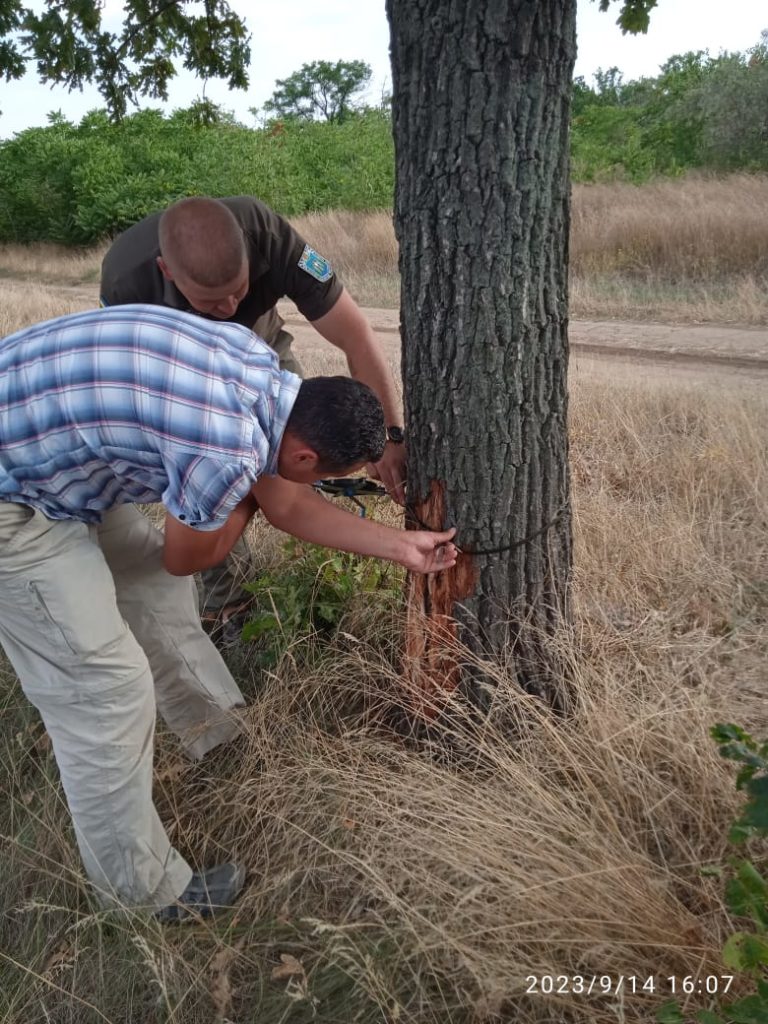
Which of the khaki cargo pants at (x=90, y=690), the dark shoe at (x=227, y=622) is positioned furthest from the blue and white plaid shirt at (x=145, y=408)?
the dark shoe at (x=227, y=622)

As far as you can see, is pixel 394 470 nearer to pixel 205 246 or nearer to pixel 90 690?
pixel 205 246

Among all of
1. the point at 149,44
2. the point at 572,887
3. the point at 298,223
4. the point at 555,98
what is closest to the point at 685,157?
the point at 298,223

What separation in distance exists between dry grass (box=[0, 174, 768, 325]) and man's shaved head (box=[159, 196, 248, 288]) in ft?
24.3

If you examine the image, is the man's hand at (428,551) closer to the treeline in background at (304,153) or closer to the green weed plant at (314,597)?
the green weed plant at (314,597)

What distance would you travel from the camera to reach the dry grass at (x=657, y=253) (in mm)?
9992

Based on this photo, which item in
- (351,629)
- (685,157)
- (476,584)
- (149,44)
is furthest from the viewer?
(685,157)

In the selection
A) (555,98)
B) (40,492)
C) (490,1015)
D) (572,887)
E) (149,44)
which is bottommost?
(490,1015)

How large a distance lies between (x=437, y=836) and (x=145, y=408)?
1.29 m

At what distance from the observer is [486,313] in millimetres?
2395

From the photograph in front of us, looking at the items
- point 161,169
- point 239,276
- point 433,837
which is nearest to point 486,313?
point 239,276

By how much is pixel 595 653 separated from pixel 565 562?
0.32m

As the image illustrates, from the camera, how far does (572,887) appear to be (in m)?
2.01

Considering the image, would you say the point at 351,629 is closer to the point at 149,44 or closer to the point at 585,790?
the point at 585,790

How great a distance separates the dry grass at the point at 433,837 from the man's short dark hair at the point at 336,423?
0.87m
